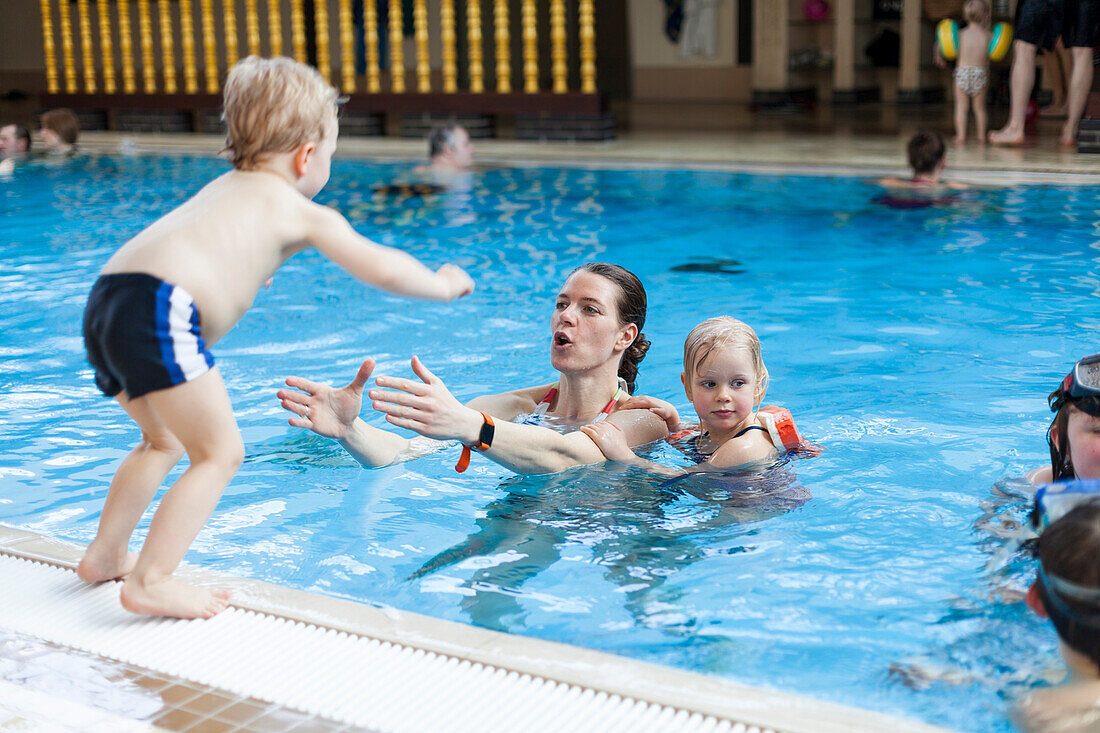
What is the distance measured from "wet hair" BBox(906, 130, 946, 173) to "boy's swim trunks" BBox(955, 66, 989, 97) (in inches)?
127

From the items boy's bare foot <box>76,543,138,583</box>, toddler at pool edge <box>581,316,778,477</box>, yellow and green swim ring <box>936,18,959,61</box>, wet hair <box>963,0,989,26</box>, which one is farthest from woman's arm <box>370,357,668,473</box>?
yellow and green swim ring <box>936,18,959,61</box>

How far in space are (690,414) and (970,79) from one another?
28.2 feet

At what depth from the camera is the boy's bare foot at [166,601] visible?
2.48m

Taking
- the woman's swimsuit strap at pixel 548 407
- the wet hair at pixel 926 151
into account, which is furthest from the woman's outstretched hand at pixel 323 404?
the wet hair at pixel 926 151

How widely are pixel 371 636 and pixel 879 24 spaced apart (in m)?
17.1

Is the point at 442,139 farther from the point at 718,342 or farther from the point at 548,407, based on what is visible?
the point at 718,342

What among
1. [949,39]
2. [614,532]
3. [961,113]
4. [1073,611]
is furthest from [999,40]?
[1073,611]

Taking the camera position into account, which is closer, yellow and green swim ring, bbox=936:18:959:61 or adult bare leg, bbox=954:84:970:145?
adult bare leg, bbox=954:84:970:145

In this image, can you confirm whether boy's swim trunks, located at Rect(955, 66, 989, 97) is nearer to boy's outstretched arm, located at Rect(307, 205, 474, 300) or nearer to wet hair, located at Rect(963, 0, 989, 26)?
wet hair, located at Rect(963, 0, 989, 26)

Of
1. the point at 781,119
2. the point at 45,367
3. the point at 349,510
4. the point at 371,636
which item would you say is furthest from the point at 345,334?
the point at 781,119

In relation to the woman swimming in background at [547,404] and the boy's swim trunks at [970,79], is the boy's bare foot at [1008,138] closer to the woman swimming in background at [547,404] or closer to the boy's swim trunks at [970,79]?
the boy's swim trunks at [970,79]

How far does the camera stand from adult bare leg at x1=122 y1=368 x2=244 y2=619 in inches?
97.3

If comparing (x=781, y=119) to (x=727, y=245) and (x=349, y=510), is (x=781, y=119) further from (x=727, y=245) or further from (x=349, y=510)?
(x=349, y=510)

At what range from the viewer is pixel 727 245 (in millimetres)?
8141
